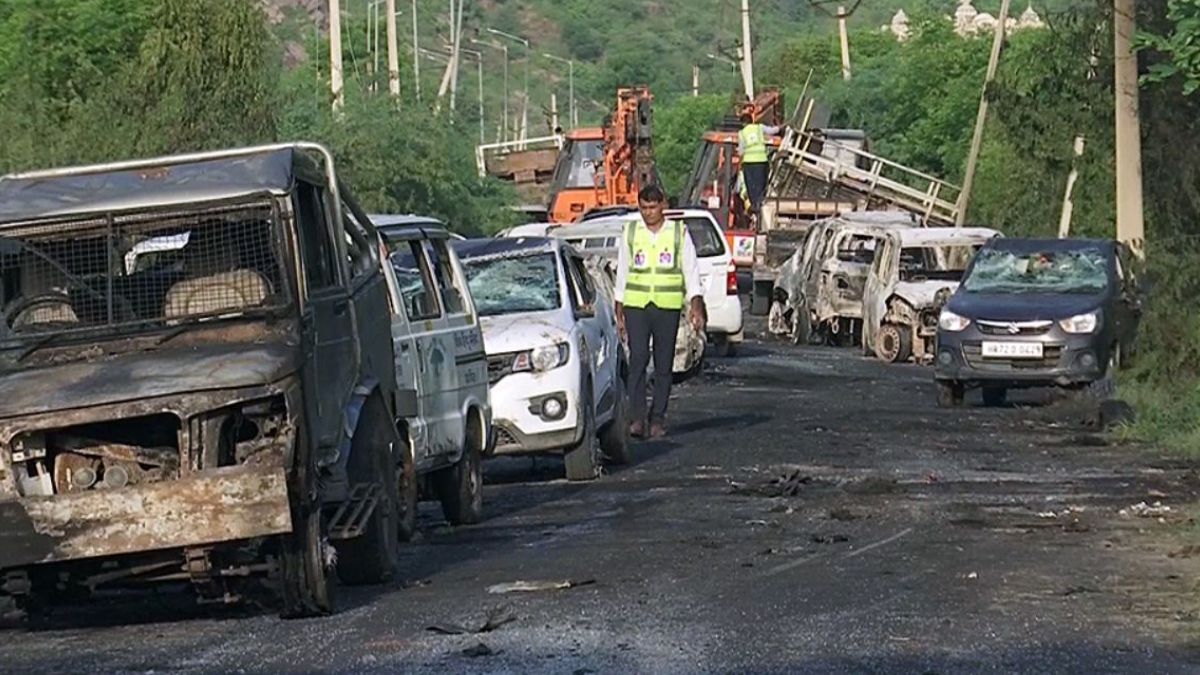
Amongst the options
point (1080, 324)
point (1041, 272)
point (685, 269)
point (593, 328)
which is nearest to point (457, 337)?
point (593, 328)

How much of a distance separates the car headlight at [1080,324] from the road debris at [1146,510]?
9.34 metres

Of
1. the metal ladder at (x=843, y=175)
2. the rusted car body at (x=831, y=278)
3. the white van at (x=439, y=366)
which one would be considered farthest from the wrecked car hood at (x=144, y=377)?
the metal ladder at (x=843, y=175)

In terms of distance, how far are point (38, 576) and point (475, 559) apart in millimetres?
2785

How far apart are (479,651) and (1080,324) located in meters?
15.4

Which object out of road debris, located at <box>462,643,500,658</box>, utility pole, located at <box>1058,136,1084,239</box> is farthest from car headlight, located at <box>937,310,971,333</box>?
road debris, located at <box>462,643,500,658</box>

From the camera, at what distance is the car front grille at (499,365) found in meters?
16.6

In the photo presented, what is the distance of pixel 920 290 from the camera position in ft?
100

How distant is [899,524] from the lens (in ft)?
43.4

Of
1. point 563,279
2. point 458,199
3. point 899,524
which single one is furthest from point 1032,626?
point 458,199

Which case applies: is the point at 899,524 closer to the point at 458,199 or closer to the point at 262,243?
the point at 262,243

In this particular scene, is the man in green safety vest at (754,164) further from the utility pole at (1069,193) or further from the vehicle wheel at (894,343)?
the vehicle wheel at (894,343)

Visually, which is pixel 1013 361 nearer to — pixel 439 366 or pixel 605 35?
pixel 439 366

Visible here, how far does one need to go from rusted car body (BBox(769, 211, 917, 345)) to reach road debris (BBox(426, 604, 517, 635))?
2315 centimetres

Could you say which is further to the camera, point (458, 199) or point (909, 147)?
point (909, 147)
